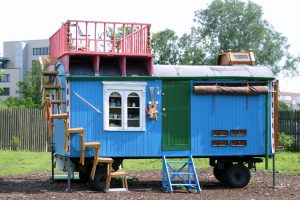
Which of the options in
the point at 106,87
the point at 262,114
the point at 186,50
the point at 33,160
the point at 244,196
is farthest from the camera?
the point at 186,50

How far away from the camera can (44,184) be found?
17.1 meters

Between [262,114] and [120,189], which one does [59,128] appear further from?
[262,114]

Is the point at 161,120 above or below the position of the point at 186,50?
below

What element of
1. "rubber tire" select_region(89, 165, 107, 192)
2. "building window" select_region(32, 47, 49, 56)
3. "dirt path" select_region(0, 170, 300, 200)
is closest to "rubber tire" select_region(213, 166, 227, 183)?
"dirt path" select_region(0, 170, 300, 200)

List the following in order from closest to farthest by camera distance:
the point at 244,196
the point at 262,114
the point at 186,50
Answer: the point at 244,196 < the point at 262,114 < the point at 186,50

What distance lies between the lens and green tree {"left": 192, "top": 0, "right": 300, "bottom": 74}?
54469mm

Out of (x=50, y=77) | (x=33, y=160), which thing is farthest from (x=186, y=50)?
(x=50, y=77)

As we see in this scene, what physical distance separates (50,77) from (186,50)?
42862 millimetres

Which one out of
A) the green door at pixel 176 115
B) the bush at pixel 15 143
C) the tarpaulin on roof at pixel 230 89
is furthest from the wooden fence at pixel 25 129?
the tarpaulin on roof at pixel 230 89

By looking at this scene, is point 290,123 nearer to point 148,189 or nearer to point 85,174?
point 85,174

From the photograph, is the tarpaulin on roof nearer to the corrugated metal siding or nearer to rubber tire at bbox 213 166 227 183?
the corrugated metal siding

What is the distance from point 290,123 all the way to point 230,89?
13915 millimetres

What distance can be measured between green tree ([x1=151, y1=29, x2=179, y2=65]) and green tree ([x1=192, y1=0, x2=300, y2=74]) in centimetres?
563

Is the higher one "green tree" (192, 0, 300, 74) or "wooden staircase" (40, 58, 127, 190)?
"green tree" (192, 0, 300, 74)
